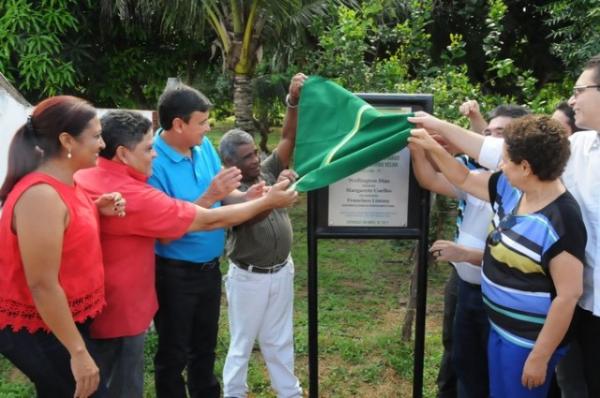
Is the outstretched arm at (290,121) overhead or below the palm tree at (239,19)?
below

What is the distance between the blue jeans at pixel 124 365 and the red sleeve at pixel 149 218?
1.65 ft

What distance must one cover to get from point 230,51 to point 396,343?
15.5 ft

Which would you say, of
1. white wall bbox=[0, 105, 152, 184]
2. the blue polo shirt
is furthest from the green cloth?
white wall bbox=[0, 105, 152, 184]

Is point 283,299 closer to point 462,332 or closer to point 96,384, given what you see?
point 462,332

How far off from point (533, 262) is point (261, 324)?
68.9 inches

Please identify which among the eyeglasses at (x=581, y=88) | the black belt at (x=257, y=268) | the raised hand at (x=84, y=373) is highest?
the eyeglasses at (x=581, y=88)

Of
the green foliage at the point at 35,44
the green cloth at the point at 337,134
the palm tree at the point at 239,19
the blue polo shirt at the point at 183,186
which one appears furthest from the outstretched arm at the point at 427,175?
the green foliage at the point at 35,44

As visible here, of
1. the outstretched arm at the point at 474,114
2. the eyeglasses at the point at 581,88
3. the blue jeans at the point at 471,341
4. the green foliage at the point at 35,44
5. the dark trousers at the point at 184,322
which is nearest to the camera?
the eyeglasses at the point at 581,88

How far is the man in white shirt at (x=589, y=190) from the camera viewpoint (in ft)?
8.46

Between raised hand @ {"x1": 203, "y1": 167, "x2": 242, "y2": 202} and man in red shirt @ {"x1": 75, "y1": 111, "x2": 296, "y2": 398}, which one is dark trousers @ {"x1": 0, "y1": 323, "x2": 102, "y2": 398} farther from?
raised hand @ {"x1": 203, "y1": 167, "x2": 242, "y2": 202}

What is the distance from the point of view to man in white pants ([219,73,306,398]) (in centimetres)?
349

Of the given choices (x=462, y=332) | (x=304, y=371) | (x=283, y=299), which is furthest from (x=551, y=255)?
(x=304, y=371)

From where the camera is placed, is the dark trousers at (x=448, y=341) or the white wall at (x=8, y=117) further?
the white wall at (x=8, y=117)

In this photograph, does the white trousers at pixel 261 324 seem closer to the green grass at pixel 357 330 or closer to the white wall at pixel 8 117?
the green grass at pixel 357 330
